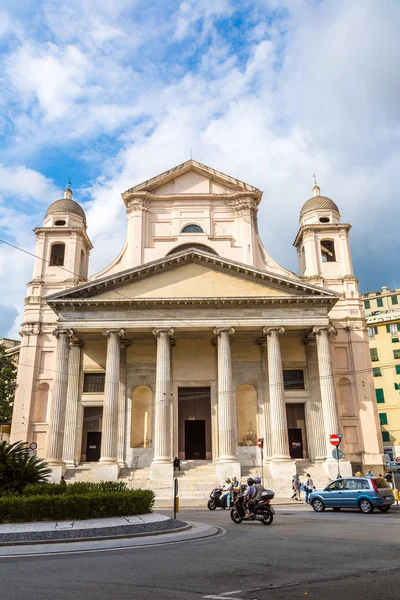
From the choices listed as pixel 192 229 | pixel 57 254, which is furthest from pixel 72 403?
pixel 192 229

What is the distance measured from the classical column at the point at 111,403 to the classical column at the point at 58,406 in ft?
7.45

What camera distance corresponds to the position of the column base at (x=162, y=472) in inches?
1080

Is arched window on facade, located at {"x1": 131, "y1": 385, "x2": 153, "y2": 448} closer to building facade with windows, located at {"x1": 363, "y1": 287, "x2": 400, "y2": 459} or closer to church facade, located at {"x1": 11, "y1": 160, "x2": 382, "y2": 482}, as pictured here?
church facade, located at {"x1": 11, "y1": 160, "x2": 382, "y2": 482}

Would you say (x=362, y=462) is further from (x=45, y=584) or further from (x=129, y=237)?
(x=45, y=584)

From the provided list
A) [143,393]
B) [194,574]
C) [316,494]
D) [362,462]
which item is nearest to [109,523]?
Answer: [194,574]

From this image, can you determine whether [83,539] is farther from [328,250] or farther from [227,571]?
[328,250]

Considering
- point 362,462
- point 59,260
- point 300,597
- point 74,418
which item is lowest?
point 300,597

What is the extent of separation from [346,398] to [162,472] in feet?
46.3

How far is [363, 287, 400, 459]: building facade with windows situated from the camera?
5588 centimetres

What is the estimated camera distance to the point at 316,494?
779 inches

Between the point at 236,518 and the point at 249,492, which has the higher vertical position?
the point at 249,492

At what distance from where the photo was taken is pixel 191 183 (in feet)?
128

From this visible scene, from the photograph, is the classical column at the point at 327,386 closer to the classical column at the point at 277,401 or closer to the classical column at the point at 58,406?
the classical column at the point at 277,401

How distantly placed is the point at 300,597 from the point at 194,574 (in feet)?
6.54
